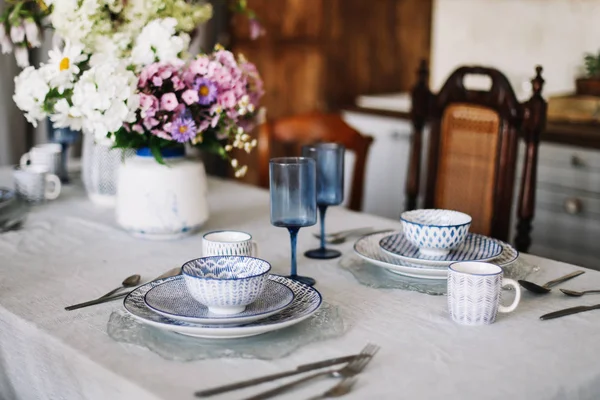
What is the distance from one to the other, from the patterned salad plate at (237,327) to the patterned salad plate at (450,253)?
0.25 m

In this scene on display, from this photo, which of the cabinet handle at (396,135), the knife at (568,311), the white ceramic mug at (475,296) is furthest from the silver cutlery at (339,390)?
the cabinet handle at (396,135)

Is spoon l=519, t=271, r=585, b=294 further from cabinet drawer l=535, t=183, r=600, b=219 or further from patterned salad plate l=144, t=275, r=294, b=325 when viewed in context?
cabinet drawer l=535, t=183, r=600, b=219

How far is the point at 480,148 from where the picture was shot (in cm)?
201

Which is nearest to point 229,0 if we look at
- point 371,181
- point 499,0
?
point 371,181

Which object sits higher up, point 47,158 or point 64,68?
point 64,68

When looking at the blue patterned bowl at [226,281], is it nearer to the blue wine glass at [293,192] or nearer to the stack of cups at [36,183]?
the blue wine glass at [293,192]

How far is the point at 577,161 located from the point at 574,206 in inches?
6.1

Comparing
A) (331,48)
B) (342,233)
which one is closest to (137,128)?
(342,233)

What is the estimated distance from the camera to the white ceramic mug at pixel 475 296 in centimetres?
110

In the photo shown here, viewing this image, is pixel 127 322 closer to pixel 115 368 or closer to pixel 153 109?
pixel 115 368

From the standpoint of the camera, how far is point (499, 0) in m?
3.60

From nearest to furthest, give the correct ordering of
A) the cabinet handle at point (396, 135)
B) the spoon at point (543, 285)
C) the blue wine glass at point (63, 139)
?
the spoon at point (543, 285) → the blue wine glass at point (63, 139) → the cabinet handle at point (396, 135)

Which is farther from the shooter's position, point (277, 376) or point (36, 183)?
point (36, 183)

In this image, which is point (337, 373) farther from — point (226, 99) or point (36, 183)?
point (36, 183)
